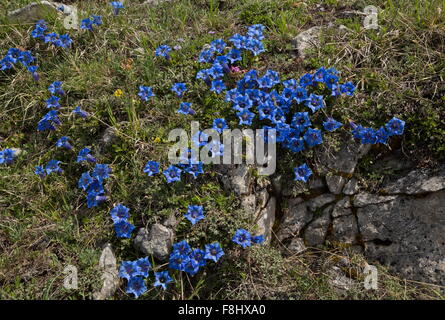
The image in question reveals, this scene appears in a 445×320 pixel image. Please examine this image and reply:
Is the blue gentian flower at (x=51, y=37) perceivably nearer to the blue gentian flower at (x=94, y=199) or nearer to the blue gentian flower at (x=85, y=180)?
the blue gentian flower at (x=85, y=180)

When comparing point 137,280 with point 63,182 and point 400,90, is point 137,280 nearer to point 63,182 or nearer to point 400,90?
point 63,182

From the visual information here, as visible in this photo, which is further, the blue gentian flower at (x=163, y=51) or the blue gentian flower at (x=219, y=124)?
the blue gentian flower at (x=163, y=51)

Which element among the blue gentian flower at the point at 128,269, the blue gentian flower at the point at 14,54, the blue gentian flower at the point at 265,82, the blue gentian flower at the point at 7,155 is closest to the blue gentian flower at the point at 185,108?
the blue gentian flower at the point at 265,82

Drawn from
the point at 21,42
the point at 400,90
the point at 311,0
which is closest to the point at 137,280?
the point at 400,90

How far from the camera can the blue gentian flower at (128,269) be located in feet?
11.0

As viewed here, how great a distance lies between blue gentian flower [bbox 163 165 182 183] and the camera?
3.61m

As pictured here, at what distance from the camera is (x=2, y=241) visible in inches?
145

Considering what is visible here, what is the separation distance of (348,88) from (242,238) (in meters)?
1.60

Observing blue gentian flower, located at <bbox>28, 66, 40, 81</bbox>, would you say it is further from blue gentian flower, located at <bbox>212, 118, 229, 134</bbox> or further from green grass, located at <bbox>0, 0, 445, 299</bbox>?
blue gentian flower, located at <bbox>212, 118, 229, 134</bbox>

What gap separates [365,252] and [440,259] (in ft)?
1.89

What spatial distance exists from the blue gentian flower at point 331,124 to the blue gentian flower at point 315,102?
0.15 m

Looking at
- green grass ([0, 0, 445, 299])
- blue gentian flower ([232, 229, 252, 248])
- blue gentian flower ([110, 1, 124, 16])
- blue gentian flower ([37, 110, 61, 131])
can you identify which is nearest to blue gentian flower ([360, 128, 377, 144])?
green grass ([0, 0, 445, 299])

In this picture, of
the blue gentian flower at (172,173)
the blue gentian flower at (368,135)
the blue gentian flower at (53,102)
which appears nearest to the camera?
the blue gentian flower at (172,173)

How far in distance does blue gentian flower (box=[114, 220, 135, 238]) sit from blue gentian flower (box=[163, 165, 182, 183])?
1.55ft
